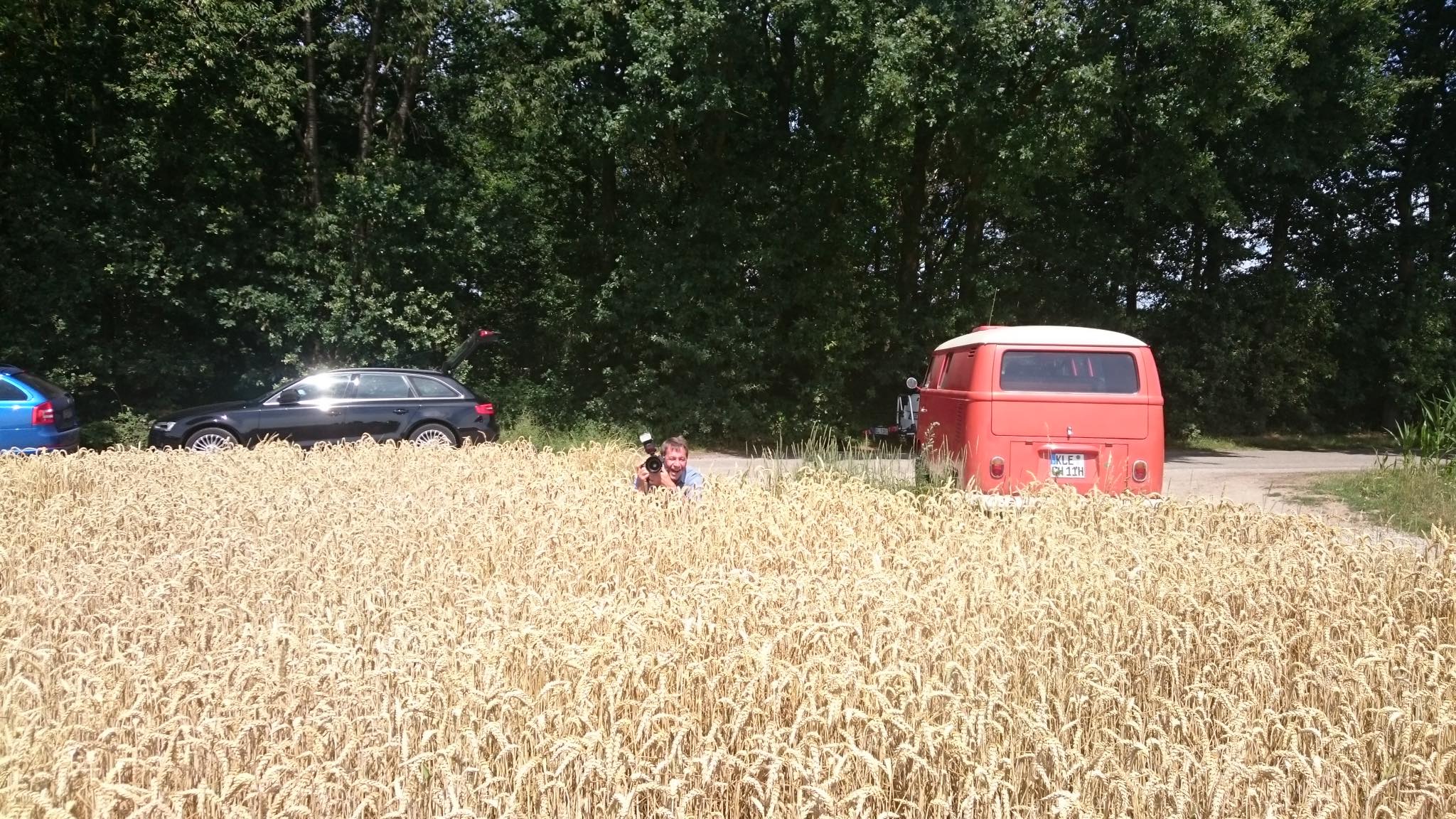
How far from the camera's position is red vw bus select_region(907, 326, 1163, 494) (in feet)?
27.1

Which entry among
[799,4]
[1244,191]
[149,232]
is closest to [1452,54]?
[1244,191]

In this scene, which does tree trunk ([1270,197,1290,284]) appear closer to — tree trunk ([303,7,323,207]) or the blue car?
tree trunk ([303,7,323,207])

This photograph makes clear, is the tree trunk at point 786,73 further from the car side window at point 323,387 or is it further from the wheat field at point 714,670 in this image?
the wheat field at point 714,670

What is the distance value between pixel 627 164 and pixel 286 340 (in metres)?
7.44

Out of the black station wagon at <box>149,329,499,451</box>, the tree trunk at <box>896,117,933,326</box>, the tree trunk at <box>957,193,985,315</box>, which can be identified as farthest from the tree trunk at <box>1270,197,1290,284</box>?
the black station wagon at <box>149,329,499,451</box>

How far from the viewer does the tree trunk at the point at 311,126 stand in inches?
742

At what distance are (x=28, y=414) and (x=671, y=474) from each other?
32.3 feet

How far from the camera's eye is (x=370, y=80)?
19.3 meters

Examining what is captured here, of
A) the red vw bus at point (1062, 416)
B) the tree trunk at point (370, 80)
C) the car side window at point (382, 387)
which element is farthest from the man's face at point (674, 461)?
the tree trunk at point (370, 80)

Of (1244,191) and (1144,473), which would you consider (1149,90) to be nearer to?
(1244,191)

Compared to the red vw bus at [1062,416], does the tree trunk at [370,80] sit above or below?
above

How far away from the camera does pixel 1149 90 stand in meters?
17.4

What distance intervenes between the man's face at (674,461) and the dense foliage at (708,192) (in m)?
10.5

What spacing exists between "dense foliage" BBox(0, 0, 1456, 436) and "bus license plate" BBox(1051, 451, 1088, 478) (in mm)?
9393
